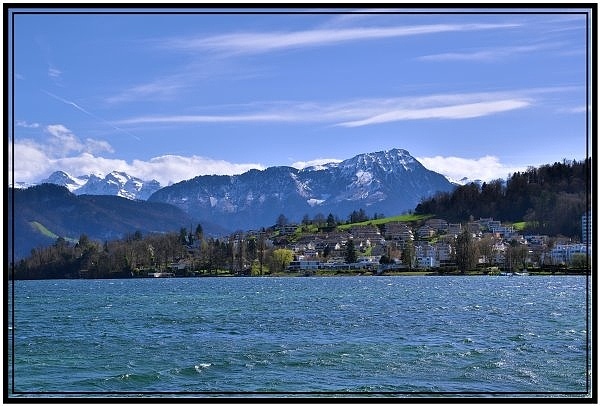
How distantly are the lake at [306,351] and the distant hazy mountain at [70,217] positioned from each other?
302 feet

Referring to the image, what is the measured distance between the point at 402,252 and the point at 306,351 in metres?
59.2

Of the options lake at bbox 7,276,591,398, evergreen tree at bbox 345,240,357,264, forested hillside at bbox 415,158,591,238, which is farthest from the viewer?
forested hillside at bbox 415,158,591,238

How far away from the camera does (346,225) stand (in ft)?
298

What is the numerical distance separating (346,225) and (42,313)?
63215mm

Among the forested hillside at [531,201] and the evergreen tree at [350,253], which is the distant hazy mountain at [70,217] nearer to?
the forested hillside at [531,201]

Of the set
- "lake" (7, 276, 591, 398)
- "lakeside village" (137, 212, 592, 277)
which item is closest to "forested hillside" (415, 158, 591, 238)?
"lakeside village" (137, 212, 592, 277)

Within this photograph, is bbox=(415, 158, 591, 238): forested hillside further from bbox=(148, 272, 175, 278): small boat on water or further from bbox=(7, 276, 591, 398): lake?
bbox=(7, 276, 591, 398): lake

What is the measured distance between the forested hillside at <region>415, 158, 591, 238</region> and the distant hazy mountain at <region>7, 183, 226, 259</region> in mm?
44529

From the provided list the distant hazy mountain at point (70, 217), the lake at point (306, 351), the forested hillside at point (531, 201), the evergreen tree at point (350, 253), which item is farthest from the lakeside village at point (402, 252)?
the distant hazy mountain at point (70, 217)

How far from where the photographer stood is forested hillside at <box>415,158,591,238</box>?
7406 cm

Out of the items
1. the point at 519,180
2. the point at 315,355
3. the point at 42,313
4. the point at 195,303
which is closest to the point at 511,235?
the point at 519,180

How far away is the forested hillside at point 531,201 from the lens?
243 ft

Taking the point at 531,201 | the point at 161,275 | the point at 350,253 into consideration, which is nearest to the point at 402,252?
the point at 350,253

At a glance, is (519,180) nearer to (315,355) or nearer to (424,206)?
(424,206)
